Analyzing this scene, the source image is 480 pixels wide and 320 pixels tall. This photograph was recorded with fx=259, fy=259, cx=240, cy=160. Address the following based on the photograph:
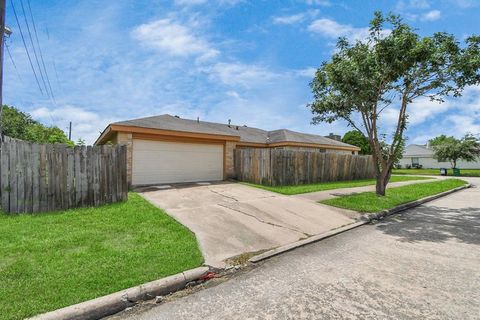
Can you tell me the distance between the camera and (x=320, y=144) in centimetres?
2014

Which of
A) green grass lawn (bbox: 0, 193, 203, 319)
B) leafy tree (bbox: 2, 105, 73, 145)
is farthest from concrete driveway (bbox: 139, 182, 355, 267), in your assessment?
leafy tree (bbox: 2, 105, 73, 145)

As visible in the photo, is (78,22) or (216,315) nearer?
(216,315)

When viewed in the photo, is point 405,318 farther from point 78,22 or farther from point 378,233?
point 78,22

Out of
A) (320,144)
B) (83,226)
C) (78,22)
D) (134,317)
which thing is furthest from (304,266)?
(320,144)

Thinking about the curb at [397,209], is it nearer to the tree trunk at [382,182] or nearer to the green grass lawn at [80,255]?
the tree trunk at [382,182]

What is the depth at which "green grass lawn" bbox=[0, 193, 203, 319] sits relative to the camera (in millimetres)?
2930

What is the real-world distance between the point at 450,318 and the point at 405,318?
470mm

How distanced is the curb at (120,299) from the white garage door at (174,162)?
30.0 ft

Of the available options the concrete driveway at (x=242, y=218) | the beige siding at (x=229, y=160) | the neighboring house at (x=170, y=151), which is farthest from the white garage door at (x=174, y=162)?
the concrete driveway at (x=242, y=218)

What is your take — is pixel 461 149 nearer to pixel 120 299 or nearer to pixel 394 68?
pixel 394 68

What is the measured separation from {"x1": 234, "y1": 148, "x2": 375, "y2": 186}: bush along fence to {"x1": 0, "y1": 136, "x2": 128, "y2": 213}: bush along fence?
268 inches

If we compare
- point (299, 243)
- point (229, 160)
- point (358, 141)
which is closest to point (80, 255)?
point (299, 243)

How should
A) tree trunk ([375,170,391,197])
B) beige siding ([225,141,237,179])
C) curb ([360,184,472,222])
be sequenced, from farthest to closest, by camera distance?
1. beige siding ([225,141,237,179])
2. tree trunk ([375,170,391,197])
3. curb ([360,184,472,222])

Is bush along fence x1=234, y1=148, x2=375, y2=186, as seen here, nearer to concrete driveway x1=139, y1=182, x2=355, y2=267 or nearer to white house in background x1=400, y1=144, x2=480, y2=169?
concrete driveway x1=139, y1=182, x2=355, y2=267
